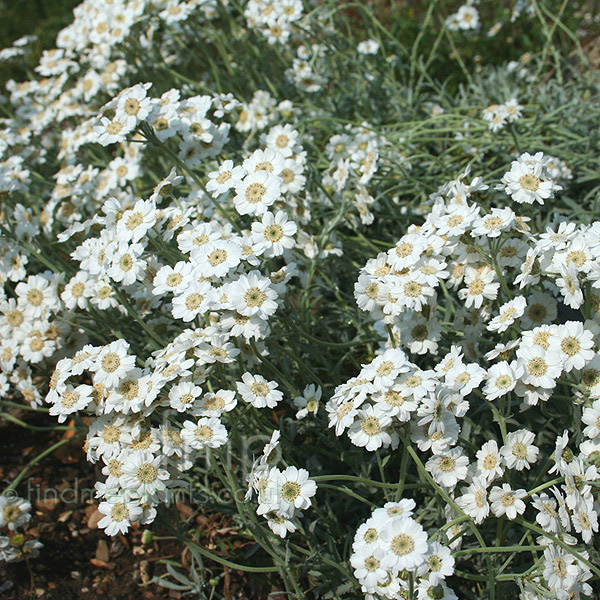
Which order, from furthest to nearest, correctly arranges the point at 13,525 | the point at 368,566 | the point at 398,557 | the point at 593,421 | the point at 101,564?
the point at 101,564 → the point at 13,525 → the point at 593,421 → the point at 368,566 → the point at 398,557

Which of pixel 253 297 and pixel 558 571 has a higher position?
pixel 253 297

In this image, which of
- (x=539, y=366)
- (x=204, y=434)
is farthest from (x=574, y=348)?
(x=204, y=434)

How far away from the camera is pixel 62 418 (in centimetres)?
209

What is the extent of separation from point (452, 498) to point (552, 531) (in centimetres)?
29

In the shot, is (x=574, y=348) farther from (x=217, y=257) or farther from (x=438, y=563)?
(x=217, y=257)

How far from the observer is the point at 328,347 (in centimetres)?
269

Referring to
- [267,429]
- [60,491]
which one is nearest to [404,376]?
[267,429]

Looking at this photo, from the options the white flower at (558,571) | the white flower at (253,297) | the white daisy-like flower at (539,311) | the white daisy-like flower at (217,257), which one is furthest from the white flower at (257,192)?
the white flower at (558,571)

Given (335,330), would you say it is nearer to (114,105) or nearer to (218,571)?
(218,571)

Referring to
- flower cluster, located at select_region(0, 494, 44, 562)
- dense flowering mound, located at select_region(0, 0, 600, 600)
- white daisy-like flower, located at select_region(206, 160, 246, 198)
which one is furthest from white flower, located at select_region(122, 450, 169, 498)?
white daisy-like flower, located at select_region(206, 160, 246, 198)

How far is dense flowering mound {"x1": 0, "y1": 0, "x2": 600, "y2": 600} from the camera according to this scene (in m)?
1.86

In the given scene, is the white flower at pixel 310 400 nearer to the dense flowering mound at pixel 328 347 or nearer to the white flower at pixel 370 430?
the dense flowering mound at pixel 328 347

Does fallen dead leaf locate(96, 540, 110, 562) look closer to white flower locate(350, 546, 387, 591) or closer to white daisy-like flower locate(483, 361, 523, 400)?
white flower locate(350, 546, 387, 591)

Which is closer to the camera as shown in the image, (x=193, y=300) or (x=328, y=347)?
(x=193, y=300)
